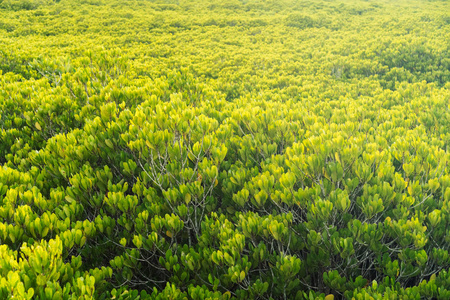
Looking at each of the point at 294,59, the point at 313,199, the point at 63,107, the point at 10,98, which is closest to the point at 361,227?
the point at 313,199

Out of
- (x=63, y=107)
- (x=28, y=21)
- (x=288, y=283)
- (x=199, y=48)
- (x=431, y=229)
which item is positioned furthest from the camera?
(x=28, y=21)

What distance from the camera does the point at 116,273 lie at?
281 cm

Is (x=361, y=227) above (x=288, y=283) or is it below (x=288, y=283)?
above

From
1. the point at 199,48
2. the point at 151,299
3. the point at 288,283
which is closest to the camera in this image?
the point at 151,299

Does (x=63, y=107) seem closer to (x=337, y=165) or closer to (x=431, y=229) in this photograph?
(x=337, y=165)

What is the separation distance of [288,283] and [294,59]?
1301 centimetres

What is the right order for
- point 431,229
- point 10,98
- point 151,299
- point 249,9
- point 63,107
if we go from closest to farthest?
point 151,299
point 431,229
point 63,107
point 10,98
point 249,9

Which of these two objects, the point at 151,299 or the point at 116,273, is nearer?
the point at 151,299

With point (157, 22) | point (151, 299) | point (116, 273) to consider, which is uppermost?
point (157, 22)

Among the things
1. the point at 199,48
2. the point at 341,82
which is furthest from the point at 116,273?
the point at 199,48

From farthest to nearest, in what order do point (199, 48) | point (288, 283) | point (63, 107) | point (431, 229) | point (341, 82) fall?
point (199, 48) → point (341, 82) → point (63, 107) → point (431, 229) → point (288, 283)

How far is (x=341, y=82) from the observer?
10.5 m

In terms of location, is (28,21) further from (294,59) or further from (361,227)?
(361,227)

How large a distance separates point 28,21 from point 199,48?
13633mm
